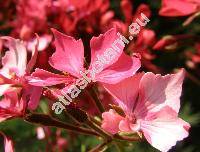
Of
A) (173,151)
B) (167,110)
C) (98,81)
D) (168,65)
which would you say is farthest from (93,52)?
(168,65)

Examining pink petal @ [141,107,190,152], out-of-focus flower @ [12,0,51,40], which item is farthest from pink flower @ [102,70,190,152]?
out-of-focus flower @ [12,0,51,40]

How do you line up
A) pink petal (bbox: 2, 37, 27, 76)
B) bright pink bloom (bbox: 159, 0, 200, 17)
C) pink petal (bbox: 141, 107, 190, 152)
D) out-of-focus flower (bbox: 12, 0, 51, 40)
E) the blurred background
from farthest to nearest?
out-of-focus flower (bbox: 12, 0, 51, 40), the blurred background, bright pink bloom (bbox: 159, 0, 200, 17), pink petal (bbox: 2, 37, 27, 76), pink petal (bbox: 141, 107, 190, 152)

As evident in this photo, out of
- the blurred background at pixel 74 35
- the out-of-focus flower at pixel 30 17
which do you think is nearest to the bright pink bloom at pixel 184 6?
the blurred background at pixel 74 35

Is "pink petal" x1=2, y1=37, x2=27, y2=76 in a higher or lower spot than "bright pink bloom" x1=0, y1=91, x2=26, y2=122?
higher

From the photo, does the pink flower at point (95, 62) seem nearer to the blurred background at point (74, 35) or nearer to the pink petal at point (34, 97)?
the pink petal at point (34, 97)

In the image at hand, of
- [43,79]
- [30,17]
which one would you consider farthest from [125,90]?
[30,17]

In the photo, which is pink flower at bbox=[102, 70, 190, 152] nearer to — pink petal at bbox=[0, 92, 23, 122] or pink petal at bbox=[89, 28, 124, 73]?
pink petal at bbox=[89, 28, 124, 73]

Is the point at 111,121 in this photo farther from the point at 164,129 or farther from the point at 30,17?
the point at 30,17
